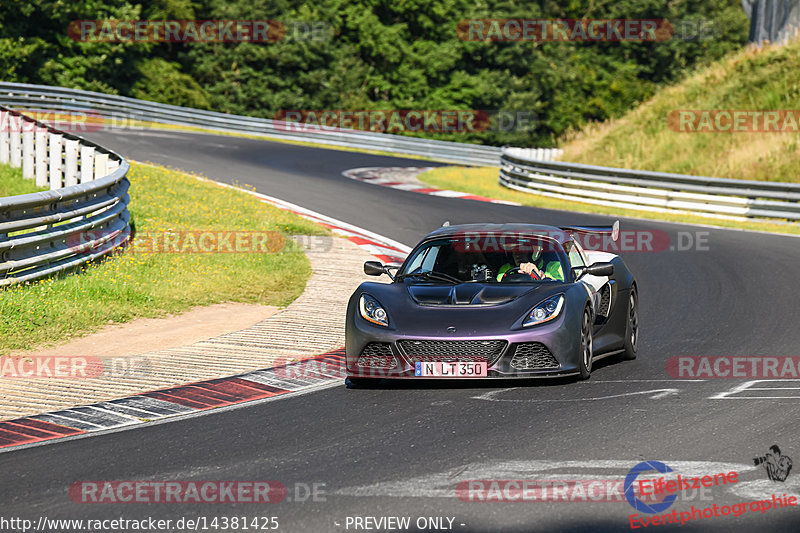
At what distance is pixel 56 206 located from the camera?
13.4m

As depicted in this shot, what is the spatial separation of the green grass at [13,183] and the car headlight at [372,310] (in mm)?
11437

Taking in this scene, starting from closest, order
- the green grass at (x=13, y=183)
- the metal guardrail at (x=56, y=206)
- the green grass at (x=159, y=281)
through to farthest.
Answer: the green grass at (x=159, y=281) → the metal guardrail at (x=56, y=206) → the green grass at (x=13, y=183)

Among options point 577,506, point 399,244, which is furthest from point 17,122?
point 577,506

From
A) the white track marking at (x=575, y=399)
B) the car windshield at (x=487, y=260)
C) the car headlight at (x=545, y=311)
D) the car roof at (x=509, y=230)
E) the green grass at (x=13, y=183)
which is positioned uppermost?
the car roof at (x=509, y=230)

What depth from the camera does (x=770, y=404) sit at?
814cm

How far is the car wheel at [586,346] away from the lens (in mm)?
8969

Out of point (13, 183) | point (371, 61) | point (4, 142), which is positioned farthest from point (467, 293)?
point (371, 61)

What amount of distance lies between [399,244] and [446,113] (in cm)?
4596

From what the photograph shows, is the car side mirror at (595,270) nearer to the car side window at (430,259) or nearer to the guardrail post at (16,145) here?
the car side window at (430,259)

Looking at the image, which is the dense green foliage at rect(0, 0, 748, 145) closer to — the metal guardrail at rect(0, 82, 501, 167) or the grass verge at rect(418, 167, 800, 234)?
the metal guardrail at rect(0, 82, 501, 167)

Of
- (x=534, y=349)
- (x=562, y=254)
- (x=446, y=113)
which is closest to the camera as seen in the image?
(x=534, y=349)

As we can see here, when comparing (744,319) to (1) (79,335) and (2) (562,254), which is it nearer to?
(2) (562,254)

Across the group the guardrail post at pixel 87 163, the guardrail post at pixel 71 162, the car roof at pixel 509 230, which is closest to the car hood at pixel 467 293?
the car roof at pixel 509 230

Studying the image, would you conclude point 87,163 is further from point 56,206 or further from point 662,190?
point 662,190
